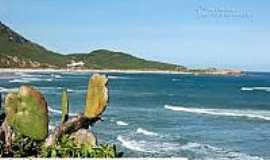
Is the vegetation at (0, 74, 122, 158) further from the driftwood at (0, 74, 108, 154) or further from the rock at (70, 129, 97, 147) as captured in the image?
the rock at (70, 129, 97, 147)

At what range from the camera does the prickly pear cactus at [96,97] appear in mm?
12469

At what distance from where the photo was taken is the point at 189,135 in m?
34.6

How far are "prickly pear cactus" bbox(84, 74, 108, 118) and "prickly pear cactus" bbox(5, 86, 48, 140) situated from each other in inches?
44.0

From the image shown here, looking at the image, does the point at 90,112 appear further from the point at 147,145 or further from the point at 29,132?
the point at 147,145

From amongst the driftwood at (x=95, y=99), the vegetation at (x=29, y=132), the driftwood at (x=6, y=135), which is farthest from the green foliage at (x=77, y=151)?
the driftwood at (x=95, y=99)

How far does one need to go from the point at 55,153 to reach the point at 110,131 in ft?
79.1

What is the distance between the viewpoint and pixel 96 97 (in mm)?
12469

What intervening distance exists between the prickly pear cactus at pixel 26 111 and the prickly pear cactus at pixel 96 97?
1.12 meters

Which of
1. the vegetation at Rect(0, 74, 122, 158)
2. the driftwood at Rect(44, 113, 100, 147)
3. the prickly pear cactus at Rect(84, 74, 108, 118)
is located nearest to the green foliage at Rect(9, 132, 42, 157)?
the vegetation at Rect(0, 74, 122, 158)

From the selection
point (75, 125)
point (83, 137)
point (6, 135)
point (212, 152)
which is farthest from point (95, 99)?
point (212, 152)

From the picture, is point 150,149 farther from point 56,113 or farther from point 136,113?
point 136,113

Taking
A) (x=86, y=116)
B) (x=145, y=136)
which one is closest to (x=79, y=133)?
(x=86, y=116)

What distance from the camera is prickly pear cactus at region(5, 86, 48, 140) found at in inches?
458

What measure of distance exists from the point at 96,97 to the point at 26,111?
147 cm
